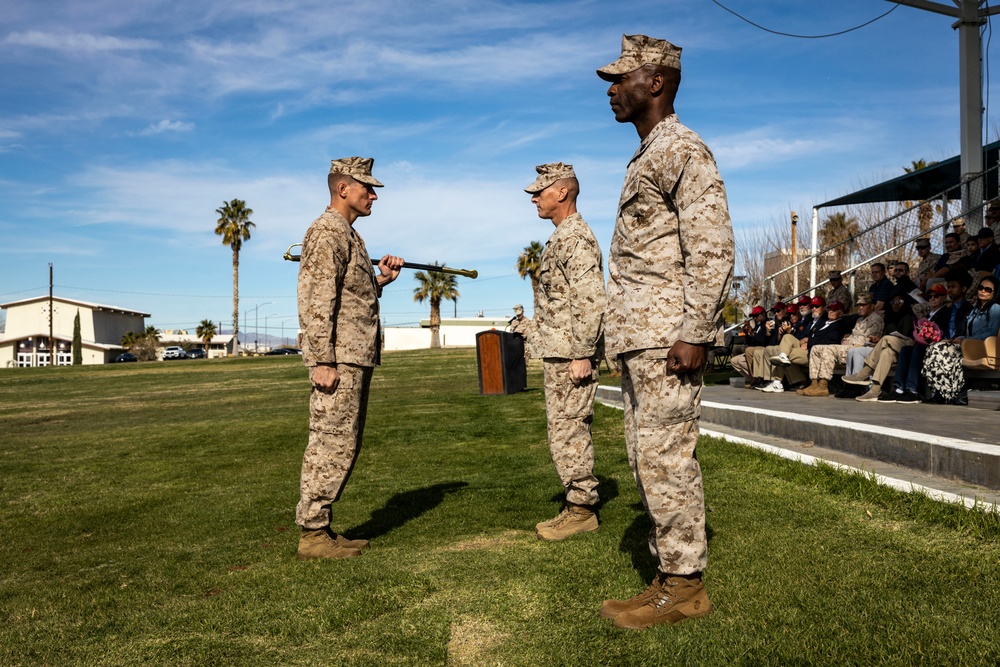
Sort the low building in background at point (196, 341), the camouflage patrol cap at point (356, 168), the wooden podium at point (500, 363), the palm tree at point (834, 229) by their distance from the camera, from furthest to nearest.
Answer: the low building in background at point (196, 341) < the palm tree at point (834, 229) < the wooden podium at point (500, 363) < the camouflage patrol cap at point (356, 168)

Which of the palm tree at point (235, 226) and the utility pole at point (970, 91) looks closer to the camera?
the utility pole at point (970, 91)

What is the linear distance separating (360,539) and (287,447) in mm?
5507

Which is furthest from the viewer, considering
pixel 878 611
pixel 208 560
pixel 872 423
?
pixel 872 423

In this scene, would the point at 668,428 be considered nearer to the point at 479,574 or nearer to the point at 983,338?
the point at 479,574

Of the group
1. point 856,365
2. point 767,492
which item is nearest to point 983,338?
point 856,365

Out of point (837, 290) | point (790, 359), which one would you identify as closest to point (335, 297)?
point (790, 359)

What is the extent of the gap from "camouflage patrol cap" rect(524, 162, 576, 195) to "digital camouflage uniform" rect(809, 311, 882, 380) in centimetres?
679

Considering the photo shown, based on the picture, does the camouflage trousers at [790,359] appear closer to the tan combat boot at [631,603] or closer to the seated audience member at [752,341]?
the seated audience member at [752,341]

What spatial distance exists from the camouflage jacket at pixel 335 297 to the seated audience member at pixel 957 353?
6412mm

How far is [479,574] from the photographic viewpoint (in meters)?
3.97

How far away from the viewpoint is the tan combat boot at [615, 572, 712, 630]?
3.11 meters

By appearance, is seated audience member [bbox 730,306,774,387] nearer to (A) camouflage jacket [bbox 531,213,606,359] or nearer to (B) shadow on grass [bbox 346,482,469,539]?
(B) shadow on grass [bbox 346,482,469,539]

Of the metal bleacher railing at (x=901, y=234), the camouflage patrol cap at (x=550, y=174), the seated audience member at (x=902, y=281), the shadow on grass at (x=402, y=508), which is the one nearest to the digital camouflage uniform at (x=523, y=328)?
the metal bleacher railing at (x=901, y=234)

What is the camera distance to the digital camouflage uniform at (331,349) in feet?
15.0
